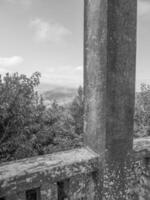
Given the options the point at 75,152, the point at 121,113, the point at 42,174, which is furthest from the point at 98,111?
the point at 42,174

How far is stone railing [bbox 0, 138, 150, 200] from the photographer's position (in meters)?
0.78

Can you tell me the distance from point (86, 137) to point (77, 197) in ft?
1.06

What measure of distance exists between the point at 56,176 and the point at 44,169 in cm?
8

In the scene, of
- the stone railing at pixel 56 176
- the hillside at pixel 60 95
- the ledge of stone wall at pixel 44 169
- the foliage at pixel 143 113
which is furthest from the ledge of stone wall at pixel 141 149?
the hillside at pixel 60 95

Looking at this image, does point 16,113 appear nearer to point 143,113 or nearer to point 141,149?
point 141,149

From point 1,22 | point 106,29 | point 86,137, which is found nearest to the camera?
point 106,29

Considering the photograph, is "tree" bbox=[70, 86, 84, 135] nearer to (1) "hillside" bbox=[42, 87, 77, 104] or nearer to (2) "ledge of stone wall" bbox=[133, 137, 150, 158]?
(1) "hillside" bbox=[42, 87, 77, 104]

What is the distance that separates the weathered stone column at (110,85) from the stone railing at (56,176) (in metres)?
0.08

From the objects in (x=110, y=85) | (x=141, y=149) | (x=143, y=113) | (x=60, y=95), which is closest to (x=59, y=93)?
(x=60, y=95)

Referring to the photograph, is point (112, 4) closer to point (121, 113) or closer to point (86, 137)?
point (121, 113)

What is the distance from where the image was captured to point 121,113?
103cm

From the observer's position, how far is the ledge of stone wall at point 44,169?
0.77 meters

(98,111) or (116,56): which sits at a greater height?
(116,56)

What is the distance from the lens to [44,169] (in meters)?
0.84
